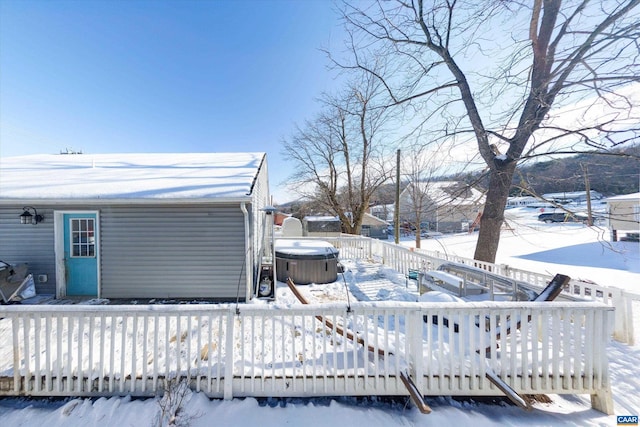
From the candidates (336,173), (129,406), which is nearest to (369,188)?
(336,173)

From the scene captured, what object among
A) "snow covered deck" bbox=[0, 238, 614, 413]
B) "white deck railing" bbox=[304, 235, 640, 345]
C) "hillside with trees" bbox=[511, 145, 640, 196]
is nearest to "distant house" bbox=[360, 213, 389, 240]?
"white deck railing" bbox=[304, 235, 640, 345]

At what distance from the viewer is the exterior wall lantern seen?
488 centimetres

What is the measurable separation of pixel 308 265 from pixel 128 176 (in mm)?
5288

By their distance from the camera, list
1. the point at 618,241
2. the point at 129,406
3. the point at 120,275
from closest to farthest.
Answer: the point at 129,406, the point at 120,275, the point at 618,241

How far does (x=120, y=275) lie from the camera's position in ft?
16.6

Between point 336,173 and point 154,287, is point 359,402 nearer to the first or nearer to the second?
point 154,287

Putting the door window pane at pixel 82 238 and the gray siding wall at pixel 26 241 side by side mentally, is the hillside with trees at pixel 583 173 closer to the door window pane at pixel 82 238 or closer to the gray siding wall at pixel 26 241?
the door window pane at pixel 82 238

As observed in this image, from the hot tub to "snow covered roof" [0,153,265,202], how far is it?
254cm

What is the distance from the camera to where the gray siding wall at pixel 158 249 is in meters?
5.04

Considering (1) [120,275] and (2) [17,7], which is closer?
(1) [120,275]

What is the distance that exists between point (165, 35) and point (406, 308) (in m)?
11.2

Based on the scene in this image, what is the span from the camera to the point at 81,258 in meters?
5.09

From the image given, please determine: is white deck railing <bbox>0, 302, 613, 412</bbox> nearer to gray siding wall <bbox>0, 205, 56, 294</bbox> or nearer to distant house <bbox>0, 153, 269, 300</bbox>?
distant house <bbox>0, 153, 269, 300</bbox>

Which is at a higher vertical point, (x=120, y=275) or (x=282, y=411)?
(x=120, y=275)
